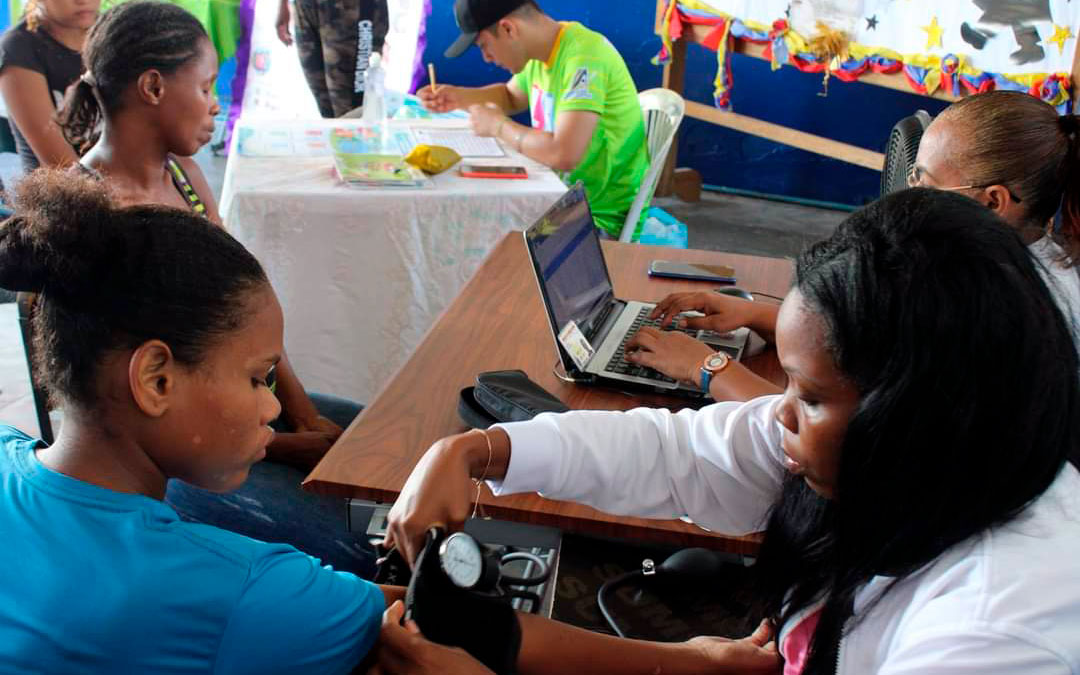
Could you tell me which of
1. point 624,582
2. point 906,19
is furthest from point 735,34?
point 624,582

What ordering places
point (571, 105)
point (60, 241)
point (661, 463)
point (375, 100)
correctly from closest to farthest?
point (60, 241)
point (661, 463)
point (571, 105)
point (375, 100)

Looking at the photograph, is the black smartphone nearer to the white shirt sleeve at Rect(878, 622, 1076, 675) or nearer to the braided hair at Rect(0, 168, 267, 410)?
the braided hair at Rect(0, 168, 267, 410)

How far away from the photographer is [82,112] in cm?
188

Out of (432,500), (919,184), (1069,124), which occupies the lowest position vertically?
(432,500)

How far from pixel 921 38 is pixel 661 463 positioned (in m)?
2.76

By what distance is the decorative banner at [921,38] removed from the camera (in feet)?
9.80

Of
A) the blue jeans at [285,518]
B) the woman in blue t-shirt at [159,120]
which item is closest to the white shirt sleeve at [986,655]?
the blue jeans at [285,518]

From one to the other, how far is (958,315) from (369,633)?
0.62 meters

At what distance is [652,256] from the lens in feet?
7.09

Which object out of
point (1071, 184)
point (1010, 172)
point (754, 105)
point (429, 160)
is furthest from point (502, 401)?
point (754, 105)

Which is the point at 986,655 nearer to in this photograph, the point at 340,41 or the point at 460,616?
the point at 460,616

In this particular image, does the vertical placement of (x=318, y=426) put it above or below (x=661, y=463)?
below

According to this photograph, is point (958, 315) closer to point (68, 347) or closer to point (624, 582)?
point (68, 347)

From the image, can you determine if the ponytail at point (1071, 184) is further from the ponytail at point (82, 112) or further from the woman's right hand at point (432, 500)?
the ponytail at point (82, 112)
